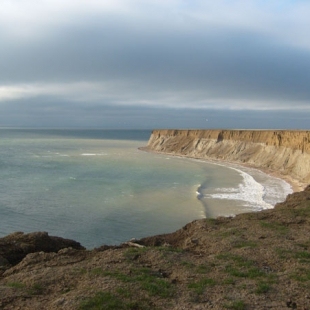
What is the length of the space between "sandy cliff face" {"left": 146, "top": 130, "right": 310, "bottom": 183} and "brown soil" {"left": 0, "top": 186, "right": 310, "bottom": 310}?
110 feet

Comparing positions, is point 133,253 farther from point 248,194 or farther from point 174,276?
point 248,194

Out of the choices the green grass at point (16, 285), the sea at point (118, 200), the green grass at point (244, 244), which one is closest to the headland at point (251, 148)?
the sea at point (118, 200)

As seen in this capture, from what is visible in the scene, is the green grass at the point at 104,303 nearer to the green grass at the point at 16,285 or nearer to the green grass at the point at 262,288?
the green grass at the point at 16,285

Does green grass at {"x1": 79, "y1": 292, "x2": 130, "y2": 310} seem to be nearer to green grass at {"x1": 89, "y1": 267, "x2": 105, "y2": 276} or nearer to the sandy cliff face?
green grass at {"x1": 89, "y1": 267, "x2": 105, "y2": 276}

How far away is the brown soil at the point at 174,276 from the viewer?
8.19 meters

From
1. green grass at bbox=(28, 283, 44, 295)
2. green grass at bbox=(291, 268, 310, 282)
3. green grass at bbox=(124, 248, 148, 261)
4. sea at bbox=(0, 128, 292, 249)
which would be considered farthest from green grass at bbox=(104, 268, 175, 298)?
sea at bbox=(0, 128, 292, 249)

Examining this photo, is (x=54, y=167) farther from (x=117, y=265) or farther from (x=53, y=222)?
(x=117, y=265)

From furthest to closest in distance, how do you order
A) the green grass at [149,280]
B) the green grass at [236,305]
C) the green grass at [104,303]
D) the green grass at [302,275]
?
the green grass at [302,275] < the green grass at [149,280] < the green grass at [236,305] < the green grass at [104,303]

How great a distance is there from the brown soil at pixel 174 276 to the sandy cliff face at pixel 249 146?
1318 inches

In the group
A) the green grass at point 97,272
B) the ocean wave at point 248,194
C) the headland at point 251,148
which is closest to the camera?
the green grass at point 97,272

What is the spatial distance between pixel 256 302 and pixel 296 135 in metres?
52.6

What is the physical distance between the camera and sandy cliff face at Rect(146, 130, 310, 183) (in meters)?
51.5

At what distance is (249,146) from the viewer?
239ft

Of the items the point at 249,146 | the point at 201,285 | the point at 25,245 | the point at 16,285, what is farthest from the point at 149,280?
the point at 249,146
